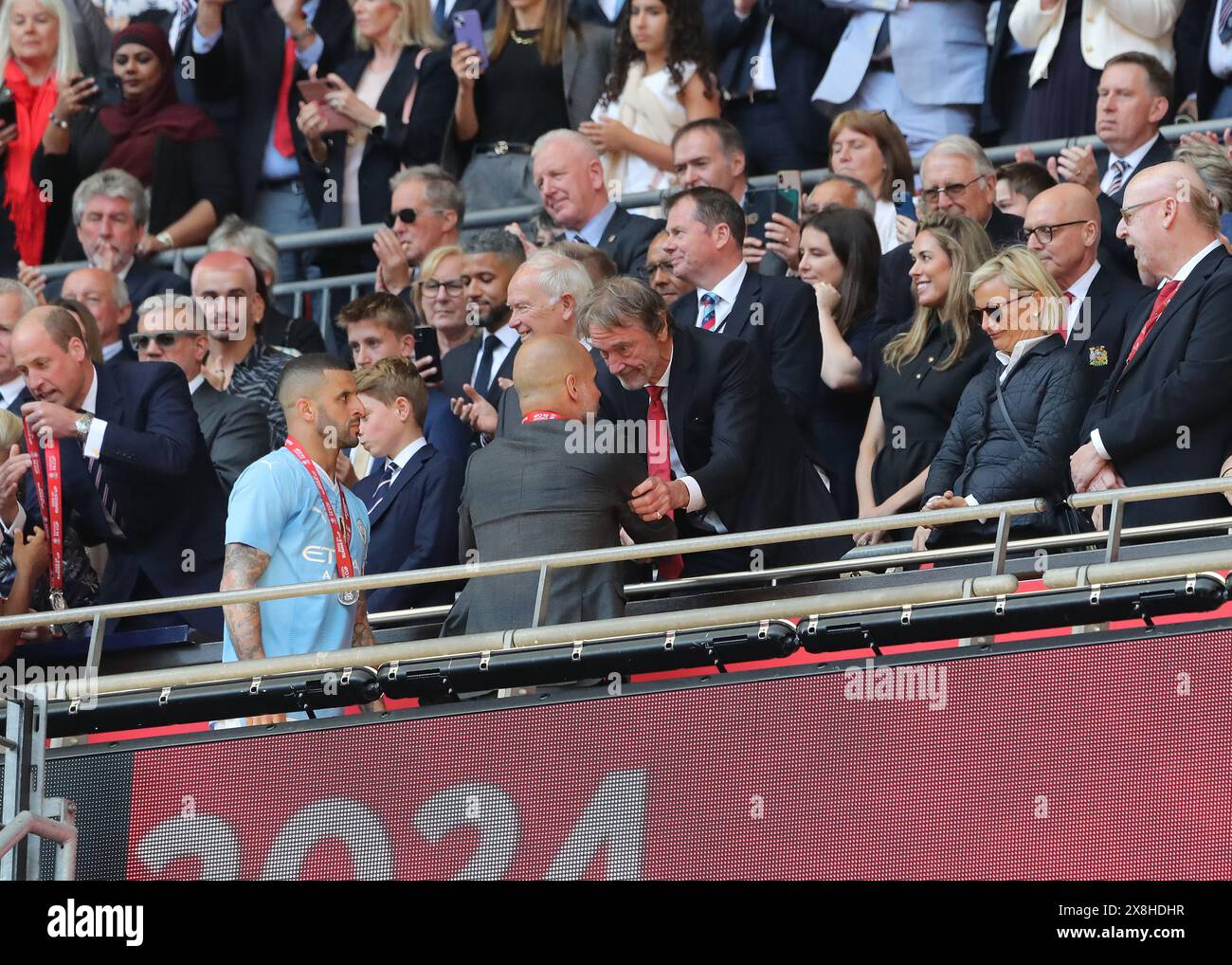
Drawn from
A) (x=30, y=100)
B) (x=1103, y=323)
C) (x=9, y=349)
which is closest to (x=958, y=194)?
(x=1103, y=323)

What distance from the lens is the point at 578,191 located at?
11.5 metres

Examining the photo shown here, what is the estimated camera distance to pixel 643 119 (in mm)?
12633

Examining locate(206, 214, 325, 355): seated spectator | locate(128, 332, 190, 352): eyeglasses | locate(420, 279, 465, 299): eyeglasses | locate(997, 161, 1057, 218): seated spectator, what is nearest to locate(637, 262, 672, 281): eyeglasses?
locate(420, 279, 465, 299): eyeglasses

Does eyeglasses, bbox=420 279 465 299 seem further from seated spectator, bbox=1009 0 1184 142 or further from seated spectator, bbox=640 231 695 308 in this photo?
seated spectator, bbox=1009 0 1184 142

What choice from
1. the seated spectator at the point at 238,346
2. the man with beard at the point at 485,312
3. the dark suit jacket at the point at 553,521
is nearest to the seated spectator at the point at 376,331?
the man with beard at the point at 485,312

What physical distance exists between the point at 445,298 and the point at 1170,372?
3.73 m

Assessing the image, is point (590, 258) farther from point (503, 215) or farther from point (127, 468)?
point (503, 215)

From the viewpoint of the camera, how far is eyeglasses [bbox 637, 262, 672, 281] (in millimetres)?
10562

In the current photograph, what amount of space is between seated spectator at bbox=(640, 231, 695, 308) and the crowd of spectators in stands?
0.07 ft

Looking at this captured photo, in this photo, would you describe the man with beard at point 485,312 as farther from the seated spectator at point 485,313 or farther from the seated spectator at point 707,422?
the seated spectator at point 707,422
